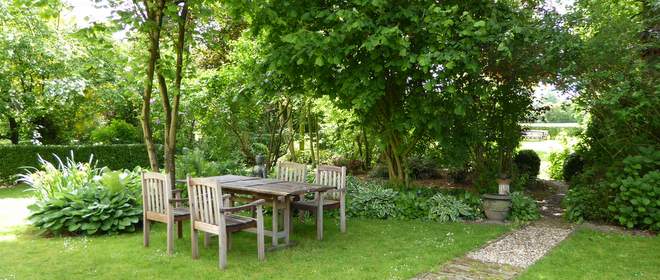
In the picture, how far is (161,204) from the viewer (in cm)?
515

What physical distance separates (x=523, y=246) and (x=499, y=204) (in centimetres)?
143

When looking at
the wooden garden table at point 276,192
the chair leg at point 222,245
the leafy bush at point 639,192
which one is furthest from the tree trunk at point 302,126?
the chair leg at point 222,245

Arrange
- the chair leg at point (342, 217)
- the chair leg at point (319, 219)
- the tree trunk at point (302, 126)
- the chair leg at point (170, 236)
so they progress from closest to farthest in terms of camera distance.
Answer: the chair leg at point (170, 236) → the chair leg at point (319, 219) → the chair leg at point (342, 217) → the tree trunk at point (302, 126)

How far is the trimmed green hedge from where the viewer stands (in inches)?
429

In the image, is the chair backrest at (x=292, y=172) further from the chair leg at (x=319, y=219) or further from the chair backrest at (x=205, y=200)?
the chair backrest at (x=205, y=200)

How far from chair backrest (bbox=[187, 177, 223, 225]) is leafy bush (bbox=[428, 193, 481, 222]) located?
3.56m

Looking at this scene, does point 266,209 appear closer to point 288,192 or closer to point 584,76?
point 288,192

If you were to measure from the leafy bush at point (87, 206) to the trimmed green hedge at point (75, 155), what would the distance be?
15.1ft

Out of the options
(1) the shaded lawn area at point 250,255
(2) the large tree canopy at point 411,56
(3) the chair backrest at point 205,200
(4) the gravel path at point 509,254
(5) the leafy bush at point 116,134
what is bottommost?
(4) the gravel path at point 509,254

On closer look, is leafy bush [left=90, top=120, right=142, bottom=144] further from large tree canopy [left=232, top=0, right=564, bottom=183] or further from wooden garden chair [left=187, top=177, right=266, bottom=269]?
wooden garden chair [left=187, top=177, right=266, bottom=269]

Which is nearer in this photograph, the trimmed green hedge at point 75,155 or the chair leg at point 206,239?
the chair leg at point 206,239

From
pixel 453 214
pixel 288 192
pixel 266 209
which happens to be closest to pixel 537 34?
pixel 453 214

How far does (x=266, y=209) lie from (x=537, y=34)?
4741 millimetres

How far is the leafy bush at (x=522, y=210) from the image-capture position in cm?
689
